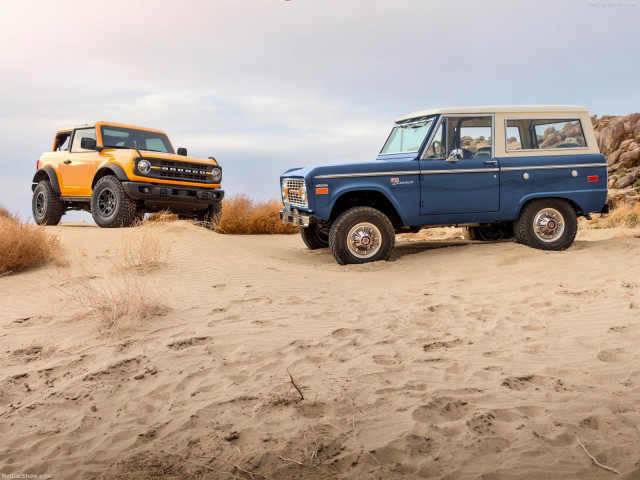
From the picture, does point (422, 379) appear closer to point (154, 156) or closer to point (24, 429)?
point (24, 429)

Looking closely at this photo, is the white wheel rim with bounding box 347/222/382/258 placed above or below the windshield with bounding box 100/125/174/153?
below

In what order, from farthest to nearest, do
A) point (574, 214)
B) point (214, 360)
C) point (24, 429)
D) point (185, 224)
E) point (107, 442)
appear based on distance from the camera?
1. point (185, 224)
2. point (574, 214)
3. point (214, 360)
4. point (24, 429)
5. point (107, 442)

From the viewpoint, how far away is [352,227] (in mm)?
9703

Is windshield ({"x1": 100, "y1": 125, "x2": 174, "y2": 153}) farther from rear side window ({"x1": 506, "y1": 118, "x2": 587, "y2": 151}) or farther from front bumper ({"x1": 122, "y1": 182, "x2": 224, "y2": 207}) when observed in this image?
rear side window ({"x1": 506, "y1": 118, "x2": 587, "y2": 151})

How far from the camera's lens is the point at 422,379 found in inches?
186

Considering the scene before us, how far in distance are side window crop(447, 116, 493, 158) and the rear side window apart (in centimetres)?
37

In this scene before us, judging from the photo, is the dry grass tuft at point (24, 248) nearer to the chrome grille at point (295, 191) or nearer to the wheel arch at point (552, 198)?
the chrome grille at point (295, 191)

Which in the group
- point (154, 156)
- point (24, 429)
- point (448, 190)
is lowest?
point (24, 429)

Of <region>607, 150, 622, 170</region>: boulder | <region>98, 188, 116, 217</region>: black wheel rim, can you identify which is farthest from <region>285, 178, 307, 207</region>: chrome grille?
<region>607, 150, 622, 170</region>: boulder

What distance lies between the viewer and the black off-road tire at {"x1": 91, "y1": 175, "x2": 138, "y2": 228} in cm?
1270

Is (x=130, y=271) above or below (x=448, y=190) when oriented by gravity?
below

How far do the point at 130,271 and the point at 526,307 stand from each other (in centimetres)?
554

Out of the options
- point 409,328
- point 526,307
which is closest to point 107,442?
point 409,328

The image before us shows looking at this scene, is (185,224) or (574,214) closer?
(574,214)
